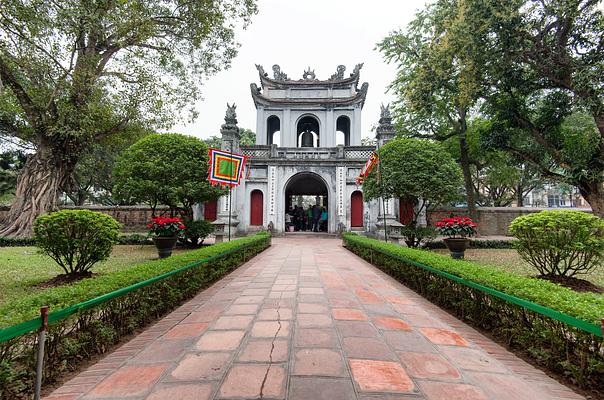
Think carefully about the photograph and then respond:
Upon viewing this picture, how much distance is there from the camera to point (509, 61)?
12352 mm

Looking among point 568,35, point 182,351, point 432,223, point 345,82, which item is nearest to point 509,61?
point 568,35

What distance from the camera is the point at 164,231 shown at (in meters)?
9.15

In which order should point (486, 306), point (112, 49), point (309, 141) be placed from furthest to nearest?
1. point (309, 141)
2. point (112, 49)
3. point (486, 306)

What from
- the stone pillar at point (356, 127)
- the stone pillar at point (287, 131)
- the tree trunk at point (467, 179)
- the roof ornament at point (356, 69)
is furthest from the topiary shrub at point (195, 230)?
the roof ornament at point (356, 69)

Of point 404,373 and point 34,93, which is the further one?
point 34,93

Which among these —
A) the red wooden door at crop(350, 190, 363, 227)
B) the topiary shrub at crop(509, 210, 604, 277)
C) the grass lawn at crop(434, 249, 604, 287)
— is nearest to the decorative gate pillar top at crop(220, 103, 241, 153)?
the red wooden door at crop(350, 190, 363, 227)

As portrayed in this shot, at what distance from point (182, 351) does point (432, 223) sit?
19393 mm

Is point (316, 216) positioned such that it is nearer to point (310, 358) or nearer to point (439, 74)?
point (439, 74)

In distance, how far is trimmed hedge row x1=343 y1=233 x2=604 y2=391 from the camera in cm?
238

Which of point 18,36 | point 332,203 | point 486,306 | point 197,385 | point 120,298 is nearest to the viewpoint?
point 197,385

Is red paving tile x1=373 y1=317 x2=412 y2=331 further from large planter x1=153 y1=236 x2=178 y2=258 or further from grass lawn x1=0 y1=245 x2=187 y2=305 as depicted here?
large planter x1=153 y1=236 x2=178 y2=258

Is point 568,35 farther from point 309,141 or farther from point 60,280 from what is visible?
point 60,280

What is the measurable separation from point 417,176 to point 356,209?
777 centimetres

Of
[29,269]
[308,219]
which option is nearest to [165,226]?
[29,269]
